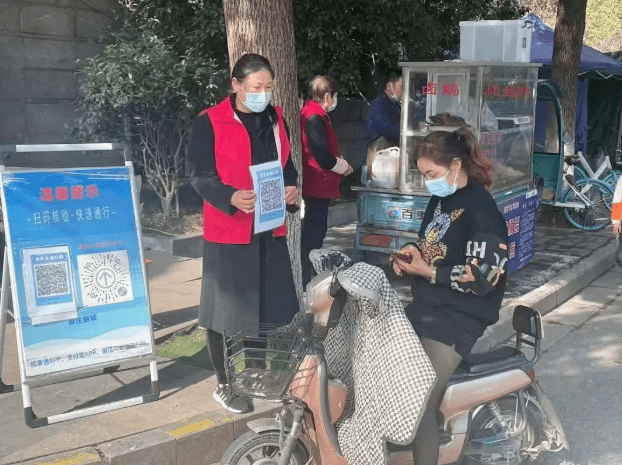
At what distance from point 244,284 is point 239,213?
38cm

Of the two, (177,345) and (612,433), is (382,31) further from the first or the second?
(612,433)

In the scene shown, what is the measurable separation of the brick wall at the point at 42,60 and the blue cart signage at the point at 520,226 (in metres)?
4.96

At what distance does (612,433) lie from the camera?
4680 millimetres

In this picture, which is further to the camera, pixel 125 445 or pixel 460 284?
pixel 125 445

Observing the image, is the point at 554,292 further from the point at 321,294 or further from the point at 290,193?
the point at 321,294

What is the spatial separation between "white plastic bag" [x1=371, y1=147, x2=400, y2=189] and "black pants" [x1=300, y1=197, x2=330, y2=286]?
2.96 feet

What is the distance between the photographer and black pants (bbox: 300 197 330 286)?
6.86 m

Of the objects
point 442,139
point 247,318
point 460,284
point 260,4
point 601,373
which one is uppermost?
point 260,4

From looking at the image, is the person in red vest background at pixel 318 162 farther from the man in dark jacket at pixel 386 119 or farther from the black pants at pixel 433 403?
the black pants at pixel 433 403

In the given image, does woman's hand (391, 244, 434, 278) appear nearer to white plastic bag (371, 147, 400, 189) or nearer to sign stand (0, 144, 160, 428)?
sign stand (0, 144, 160, 428)

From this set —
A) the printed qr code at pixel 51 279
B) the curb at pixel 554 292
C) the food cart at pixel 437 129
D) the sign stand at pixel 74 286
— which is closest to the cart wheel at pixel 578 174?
the curb at pixel 554 292

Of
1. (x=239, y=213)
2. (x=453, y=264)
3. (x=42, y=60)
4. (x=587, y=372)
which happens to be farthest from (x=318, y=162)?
(x=42, y=60)

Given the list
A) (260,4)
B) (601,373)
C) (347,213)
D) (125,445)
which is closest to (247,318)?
(125,445)

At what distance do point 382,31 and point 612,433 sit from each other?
7.83 metres
